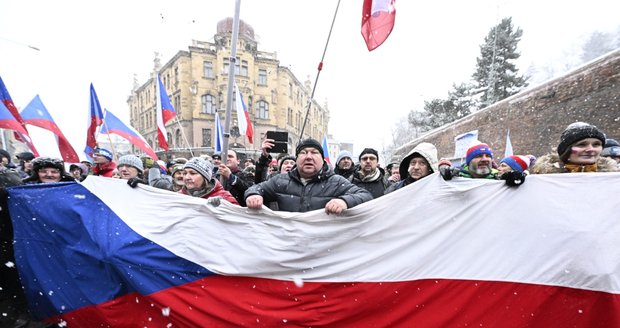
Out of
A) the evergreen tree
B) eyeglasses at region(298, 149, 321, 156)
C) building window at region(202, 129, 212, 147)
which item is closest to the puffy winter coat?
eyeglasses at region(298, 149, 321, 156)

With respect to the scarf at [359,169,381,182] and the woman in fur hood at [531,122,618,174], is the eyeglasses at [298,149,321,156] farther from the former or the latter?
the woman in fur hood at [531,122,618,174]

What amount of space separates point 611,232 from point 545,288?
19.5 inches

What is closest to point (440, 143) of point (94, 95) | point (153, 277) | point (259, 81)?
point (94, 95)

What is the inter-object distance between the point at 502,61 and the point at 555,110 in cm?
1563

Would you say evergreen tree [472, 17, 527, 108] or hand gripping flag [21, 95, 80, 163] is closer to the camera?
hand gripping flag [21, 95, 80, 163]

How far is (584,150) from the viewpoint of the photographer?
7.42 ft

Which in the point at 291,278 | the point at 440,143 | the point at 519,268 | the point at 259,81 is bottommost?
the point at 291,278

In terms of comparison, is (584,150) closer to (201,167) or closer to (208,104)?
(201,167)

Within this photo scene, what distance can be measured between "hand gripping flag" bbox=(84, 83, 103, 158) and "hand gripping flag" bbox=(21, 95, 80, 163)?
868 millimetres

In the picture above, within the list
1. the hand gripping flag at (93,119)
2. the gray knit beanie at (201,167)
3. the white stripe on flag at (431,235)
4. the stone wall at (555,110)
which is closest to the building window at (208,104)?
the stone wall at (555,110)

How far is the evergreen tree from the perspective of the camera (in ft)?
74.3

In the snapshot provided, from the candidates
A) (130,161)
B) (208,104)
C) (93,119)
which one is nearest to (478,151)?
(130,161)

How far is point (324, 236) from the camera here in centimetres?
223

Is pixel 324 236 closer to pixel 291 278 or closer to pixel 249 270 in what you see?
pixel 291 278
